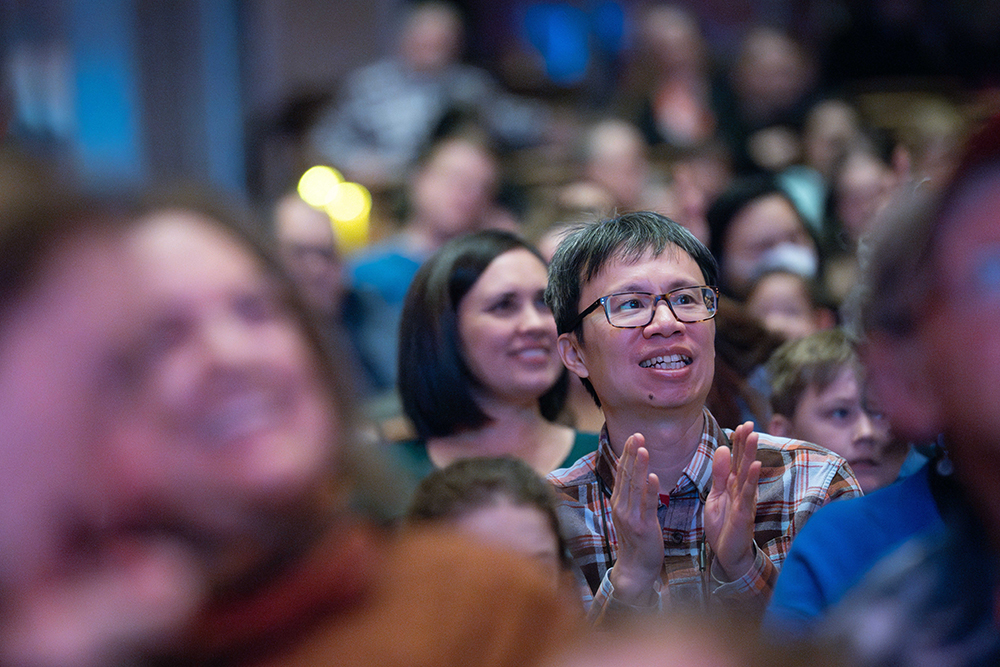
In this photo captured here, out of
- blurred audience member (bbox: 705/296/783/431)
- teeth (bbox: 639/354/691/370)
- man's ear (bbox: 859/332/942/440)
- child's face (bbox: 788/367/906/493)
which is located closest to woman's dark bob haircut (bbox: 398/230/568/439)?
blurred audience member (bbox: 705/296/783/431)

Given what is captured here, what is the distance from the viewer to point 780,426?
144 centimetres

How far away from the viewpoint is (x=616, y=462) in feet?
4.00

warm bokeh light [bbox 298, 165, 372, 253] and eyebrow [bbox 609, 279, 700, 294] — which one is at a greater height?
warm bokeh light [bbox 298, 165, 372, 253]

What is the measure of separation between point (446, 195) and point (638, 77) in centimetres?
192

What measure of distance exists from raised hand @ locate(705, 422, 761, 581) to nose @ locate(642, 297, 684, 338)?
0.47ft

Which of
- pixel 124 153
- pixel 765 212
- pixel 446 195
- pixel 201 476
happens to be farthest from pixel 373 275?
pixel 124 153

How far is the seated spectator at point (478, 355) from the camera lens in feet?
5.63

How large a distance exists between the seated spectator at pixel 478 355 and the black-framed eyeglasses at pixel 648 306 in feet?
1.48

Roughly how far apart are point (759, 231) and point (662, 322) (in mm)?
1384

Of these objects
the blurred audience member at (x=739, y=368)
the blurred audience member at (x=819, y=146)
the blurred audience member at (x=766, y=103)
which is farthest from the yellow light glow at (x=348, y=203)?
the blurred audience member at (x=739, y=368)

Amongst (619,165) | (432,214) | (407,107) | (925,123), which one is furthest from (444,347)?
(407,107)

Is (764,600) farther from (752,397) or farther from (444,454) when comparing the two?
(444,454)

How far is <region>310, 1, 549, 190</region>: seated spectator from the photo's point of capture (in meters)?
4.55

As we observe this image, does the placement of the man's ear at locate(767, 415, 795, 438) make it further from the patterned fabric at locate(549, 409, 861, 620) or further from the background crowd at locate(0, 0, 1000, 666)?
the patterned fabric at locate(549, 409, 861, 620)
